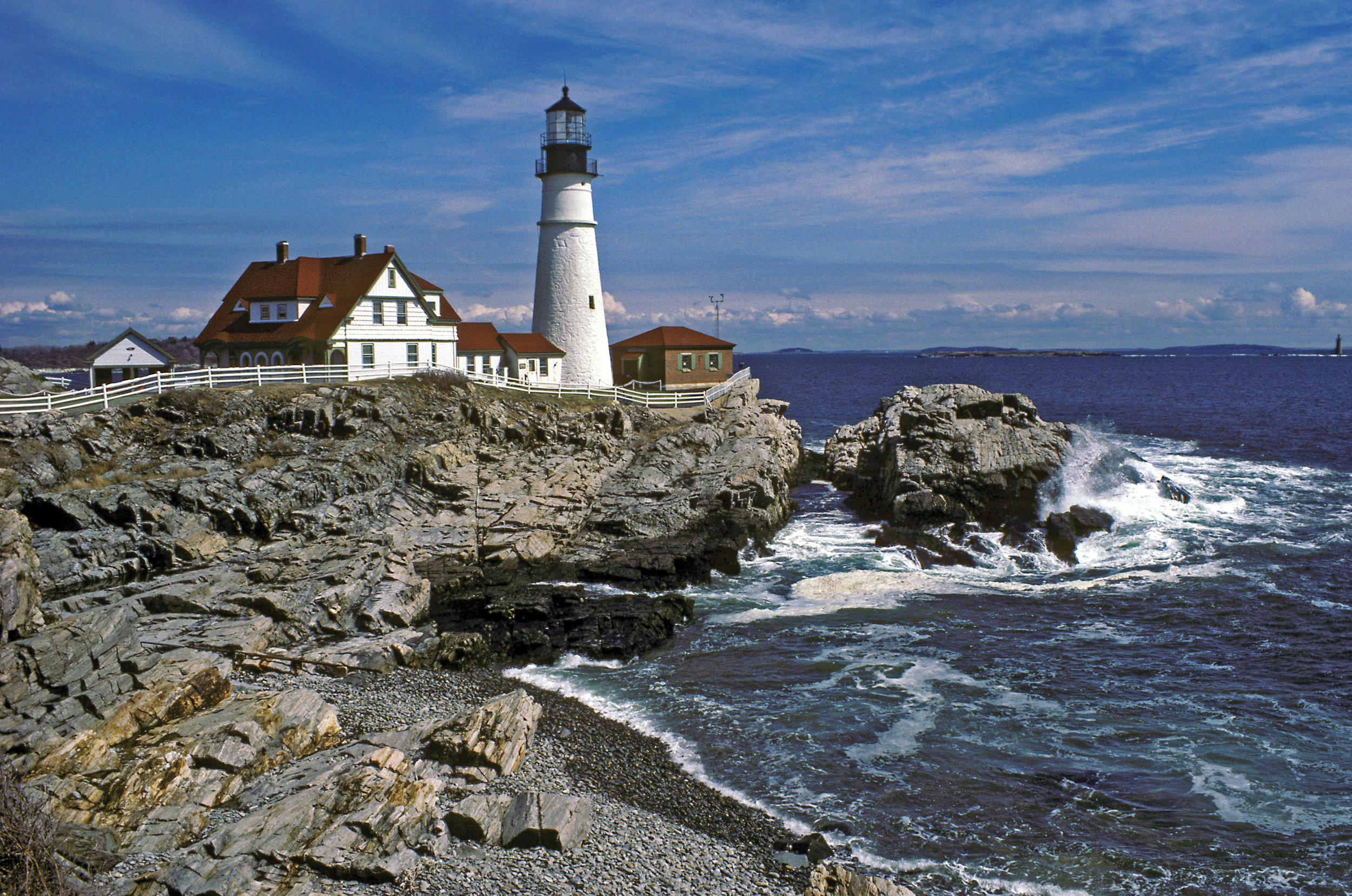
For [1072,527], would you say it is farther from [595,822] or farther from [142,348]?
[142,348]

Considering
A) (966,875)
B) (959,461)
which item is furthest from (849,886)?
(959,461)

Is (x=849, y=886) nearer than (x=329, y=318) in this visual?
Yes

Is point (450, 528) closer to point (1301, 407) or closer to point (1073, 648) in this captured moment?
point (1073, 648)

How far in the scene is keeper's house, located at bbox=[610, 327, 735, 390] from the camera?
48.5 metres

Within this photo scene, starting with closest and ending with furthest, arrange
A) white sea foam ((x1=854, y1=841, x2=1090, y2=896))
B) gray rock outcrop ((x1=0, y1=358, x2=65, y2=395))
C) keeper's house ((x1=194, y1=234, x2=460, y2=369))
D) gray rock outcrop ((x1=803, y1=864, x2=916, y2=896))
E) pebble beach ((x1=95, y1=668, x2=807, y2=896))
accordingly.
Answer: gray rock outcrop ((x1=803, y1=864, x2=916, y2=896)) → pebble beach ((x1=95, y1=668, x2=807, y2=896)) → white sea foam ((x1=854, y1=841, x2=1090, y2=896)) → gray rock outcrop ((x1=0, y1=358, x2=65, y2=395)) → keeper's house ((x1=194, y1=234, x2=460, y2=369))

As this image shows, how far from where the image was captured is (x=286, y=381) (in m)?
35.5

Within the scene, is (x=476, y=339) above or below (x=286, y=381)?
above

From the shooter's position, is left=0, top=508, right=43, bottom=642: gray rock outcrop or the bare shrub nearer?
the bare shrub

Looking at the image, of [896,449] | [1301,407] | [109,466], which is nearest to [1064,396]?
[1301,407]

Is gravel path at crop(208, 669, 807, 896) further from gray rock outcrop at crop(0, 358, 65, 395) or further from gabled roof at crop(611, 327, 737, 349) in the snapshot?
gabled roof at crop(611, 327, 737, 349)

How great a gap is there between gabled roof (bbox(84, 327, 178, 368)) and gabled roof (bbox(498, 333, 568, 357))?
15.1 metres

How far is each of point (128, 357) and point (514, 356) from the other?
16.7 metres

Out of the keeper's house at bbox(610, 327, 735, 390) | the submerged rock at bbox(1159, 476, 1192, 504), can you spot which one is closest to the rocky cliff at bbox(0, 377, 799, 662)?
the keeper's house at bbox(610, 327, 735, 390)

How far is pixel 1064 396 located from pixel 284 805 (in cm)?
9931
